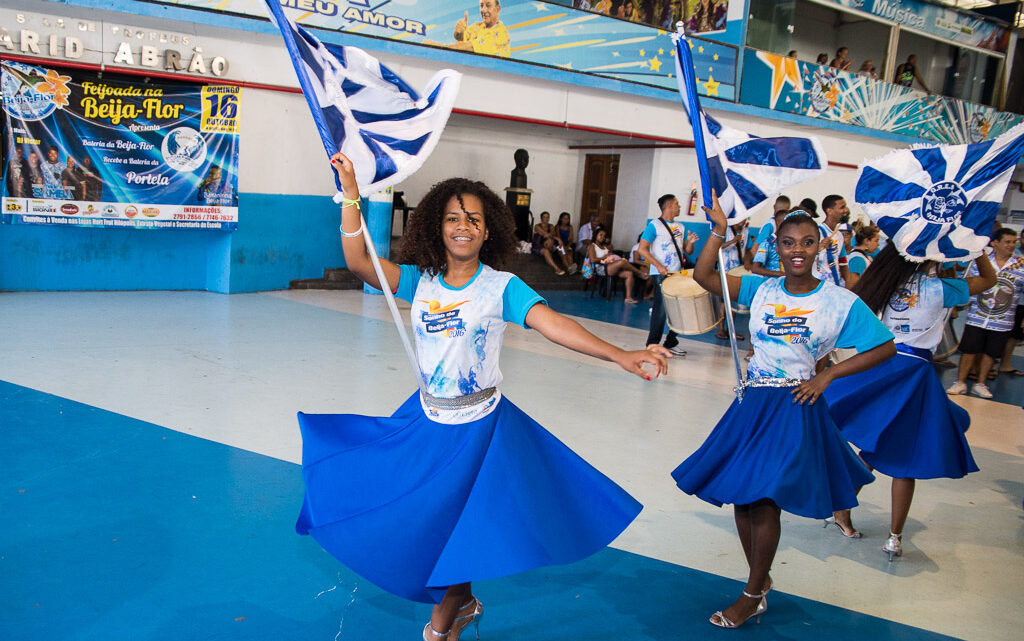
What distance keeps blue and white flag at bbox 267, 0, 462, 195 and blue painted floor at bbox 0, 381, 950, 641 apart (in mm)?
1598

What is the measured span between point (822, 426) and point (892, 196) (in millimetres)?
1642

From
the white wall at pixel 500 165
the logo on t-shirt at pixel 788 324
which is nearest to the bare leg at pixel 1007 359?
the logo on t-shirt at pixel 788 324

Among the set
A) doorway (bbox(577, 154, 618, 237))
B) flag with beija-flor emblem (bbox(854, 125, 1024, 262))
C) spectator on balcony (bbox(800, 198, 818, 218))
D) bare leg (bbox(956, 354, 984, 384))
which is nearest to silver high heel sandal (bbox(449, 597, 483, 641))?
spectator on balcony (bbox(800, 198, 818, 218))

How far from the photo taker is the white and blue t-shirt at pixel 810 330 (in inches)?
130

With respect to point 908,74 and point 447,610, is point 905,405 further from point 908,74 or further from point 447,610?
point 908,74

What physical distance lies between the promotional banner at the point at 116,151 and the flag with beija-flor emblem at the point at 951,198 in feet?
26.7

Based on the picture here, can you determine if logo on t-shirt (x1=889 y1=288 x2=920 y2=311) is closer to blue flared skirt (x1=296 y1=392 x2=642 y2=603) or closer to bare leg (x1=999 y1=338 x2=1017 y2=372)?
blue flared skirt (x1=296 y1=392 x2=642 y2=603)

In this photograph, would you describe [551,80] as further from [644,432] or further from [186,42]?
[644,432]

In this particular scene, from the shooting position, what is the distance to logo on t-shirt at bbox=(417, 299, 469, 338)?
108 inches

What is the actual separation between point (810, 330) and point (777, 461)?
0.55 m

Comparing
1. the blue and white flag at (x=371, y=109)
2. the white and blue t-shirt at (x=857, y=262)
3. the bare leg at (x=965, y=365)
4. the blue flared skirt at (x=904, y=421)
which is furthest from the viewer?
the bare leg at (x=965, y=365)

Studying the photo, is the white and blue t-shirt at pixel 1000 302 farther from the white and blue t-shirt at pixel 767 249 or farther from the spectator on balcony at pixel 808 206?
the spectator on balcony at pixel 808 206

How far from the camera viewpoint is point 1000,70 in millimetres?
20406

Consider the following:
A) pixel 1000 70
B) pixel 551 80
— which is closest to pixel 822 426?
pixel 551 80
